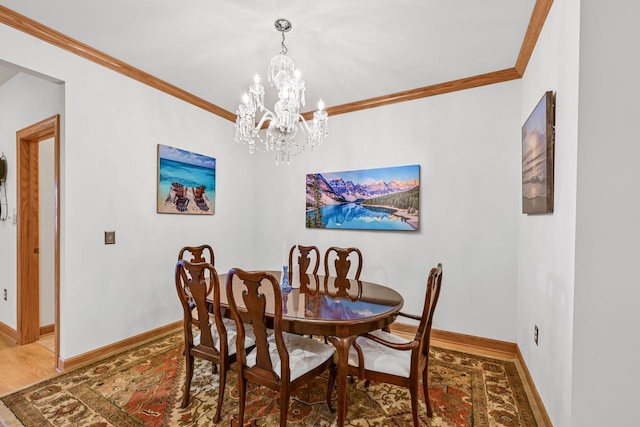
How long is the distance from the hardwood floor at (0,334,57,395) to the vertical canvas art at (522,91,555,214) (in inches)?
148

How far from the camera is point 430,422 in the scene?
1836 millimetres

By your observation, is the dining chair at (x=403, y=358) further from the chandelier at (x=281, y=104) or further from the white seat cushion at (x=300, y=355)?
the chandelier at (x=281, y=104)

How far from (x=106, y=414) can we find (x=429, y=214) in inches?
120

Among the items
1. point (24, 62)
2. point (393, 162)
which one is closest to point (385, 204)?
point (393, 162)

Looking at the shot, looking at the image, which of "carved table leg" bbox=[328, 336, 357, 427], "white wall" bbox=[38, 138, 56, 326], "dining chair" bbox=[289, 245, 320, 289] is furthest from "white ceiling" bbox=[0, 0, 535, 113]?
"carved table leg" bbox=[328, 336, 357, 427]

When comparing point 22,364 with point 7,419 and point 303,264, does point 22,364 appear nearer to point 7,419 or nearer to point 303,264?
point 7,419

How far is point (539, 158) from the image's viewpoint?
194 cm

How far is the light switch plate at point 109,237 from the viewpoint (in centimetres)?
265

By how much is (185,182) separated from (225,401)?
7.52 ft

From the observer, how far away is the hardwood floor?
7.41ft

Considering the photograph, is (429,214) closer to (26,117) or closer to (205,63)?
(205,63)

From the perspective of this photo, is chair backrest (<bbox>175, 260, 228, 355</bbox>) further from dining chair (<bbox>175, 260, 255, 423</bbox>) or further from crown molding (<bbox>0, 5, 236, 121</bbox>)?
crown molding (<bbox>0, 5, 236, 121</bbox>)

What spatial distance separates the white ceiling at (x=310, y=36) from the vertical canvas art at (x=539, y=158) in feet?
2.40

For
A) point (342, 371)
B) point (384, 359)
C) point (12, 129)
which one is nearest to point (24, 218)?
point (12, 129)
